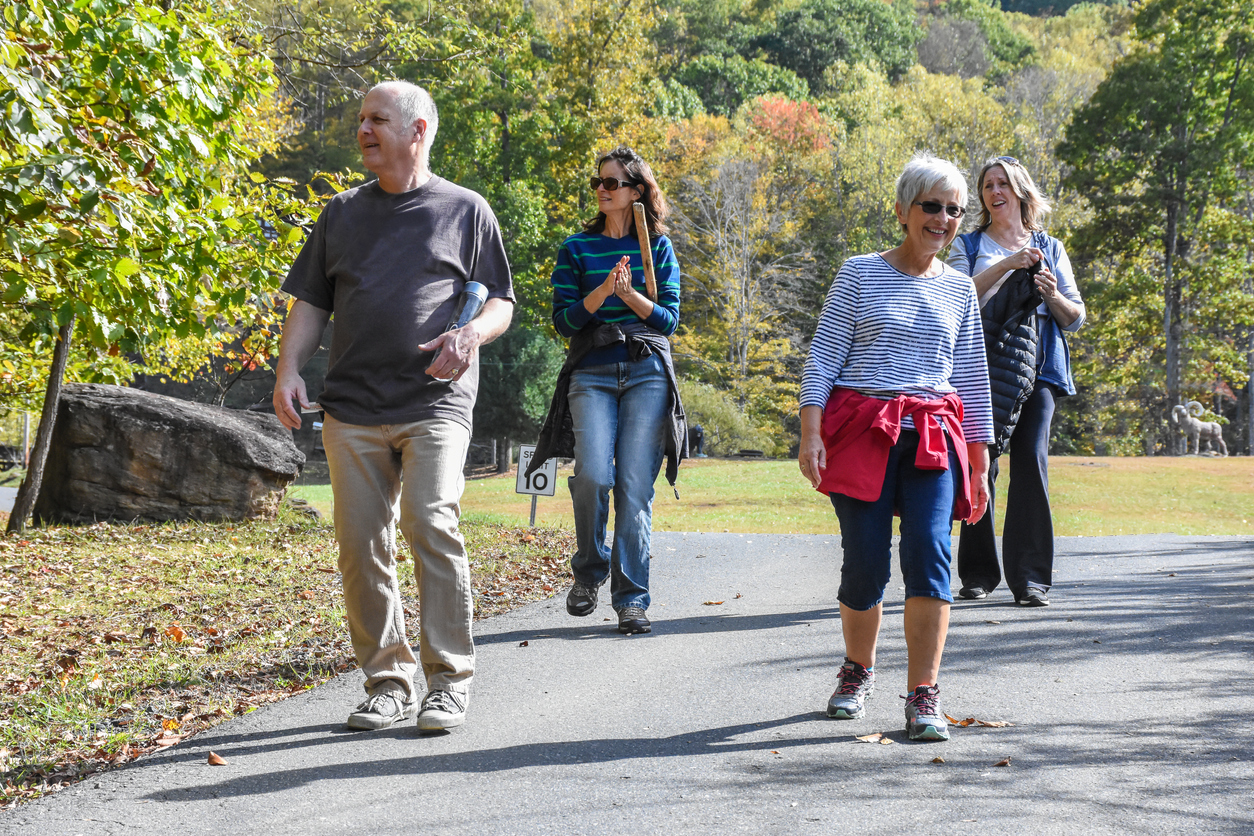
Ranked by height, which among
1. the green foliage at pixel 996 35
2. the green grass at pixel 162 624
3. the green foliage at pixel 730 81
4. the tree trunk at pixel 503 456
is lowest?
the green grass at pixel 162 624

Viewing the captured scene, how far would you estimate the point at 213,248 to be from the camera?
6906mm

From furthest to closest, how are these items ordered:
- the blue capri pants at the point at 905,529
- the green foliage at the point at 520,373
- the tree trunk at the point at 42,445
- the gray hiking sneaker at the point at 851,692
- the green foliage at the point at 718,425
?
1. the green foliage at the point at 520,373
2. the green foliage at the point at 718,425
3. the tree trunk at the point at 42,445
4. the gray hiking sneaker at the point at 851,692
5. the blue capri pants at the point at 905,529

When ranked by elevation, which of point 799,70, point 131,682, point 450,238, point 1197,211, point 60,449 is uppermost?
point 799,70

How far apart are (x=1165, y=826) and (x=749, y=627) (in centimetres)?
300

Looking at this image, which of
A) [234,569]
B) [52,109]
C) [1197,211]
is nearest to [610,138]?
[1197,211]

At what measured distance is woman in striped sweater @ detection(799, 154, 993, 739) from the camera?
12.5 feet

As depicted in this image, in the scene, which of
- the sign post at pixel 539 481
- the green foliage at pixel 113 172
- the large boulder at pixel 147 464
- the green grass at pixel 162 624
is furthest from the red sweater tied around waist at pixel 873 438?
the large boulder at pixel 147 464

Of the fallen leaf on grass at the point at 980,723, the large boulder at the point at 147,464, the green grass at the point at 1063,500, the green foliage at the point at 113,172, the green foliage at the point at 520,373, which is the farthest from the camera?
the green foliage at the point at 520,373

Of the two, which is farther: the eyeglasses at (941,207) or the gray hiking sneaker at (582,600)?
the gray hiking sneaker at (582,600)

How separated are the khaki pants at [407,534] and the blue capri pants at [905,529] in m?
1.31

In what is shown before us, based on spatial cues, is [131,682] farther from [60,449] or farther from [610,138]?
[610,138]

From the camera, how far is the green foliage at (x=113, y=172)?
195 inches

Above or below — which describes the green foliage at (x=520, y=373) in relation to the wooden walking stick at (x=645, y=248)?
above

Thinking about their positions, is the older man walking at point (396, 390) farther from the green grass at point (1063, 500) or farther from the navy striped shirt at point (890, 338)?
the green grass at point (1063, 500)
